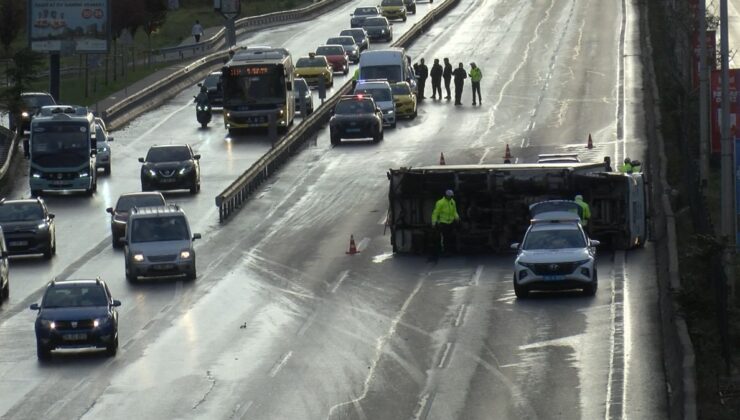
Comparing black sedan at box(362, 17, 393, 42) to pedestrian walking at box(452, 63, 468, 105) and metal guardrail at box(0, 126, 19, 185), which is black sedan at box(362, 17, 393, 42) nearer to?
pedestrian walking at box(452, 63, 468, 105)

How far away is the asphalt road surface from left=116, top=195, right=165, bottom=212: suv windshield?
1.08 meters

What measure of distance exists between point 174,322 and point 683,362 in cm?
1265

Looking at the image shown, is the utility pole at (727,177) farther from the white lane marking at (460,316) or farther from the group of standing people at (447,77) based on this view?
the group of standing people at (447,77)

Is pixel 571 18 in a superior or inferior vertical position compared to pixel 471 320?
superior

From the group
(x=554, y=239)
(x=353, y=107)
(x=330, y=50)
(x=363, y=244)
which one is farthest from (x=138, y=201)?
(x=330, y=50)

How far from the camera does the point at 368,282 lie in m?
39.6

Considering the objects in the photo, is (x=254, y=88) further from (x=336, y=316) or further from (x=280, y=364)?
(x=280, y=364)

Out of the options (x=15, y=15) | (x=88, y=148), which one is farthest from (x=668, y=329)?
(x=15, y=15)

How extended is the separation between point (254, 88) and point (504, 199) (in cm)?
2506

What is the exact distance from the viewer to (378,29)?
99.2 m

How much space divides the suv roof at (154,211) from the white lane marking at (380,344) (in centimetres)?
630

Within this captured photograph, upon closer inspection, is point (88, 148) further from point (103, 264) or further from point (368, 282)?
point (368, 282)

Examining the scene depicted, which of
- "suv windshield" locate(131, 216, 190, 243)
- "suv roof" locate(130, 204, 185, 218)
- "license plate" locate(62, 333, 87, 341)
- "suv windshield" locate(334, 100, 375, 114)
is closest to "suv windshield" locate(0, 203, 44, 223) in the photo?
"suv roof" locate(130, 204, 185, 218)

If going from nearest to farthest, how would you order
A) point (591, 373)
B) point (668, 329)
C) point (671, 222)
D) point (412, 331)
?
point (591, 373) < point (668, 329) < point (412, 331) < point (671, 222)
